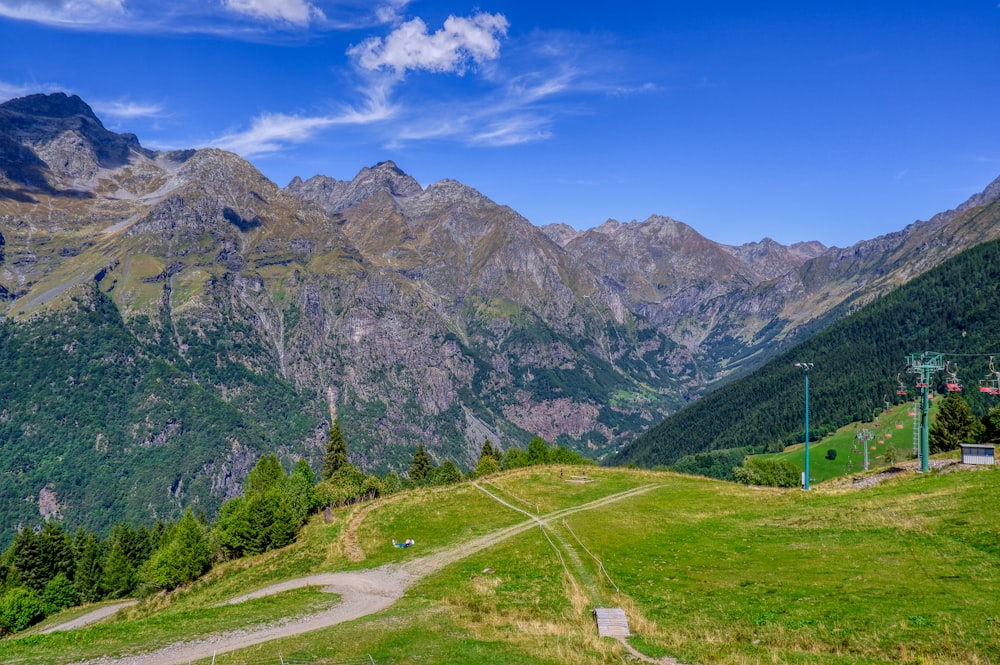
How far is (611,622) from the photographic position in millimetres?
34719

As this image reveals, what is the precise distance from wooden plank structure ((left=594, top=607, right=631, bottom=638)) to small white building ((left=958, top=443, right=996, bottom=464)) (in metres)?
56.0

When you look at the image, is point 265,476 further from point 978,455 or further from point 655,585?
point 978,455

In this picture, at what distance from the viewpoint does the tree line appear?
84562 mm

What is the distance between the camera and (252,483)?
119438 millimetres

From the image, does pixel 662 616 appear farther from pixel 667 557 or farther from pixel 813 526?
pixel 813 526

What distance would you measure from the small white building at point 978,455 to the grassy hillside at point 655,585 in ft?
26.7

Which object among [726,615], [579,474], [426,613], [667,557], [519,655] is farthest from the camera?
[579,474]

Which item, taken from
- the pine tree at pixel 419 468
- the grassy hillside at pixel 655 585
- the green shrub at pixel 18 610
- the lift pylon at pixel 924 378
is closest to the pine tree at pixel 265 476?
the pine tree at pixel 419 468

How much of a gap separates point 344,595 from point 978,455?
70561 mm

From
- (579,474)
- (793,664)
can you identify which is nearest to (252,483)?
A: (579,474)

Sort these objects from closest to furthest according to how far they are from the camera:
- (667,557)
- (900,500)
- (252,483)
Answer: (667,557)
(900,500)
(252,483)

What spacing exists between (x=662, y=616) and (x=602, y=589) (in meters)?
7.70

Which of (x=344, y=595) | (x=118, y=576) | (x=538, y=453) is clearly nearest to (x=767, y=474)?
(x=538, y=453)

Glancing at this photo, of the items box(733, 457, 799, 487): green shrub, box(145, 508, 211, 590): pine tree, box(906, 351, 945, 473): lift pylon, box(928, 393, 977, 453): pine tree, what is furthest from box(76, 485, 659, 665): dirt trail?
box(733, 457, 799, 487): green shrub
